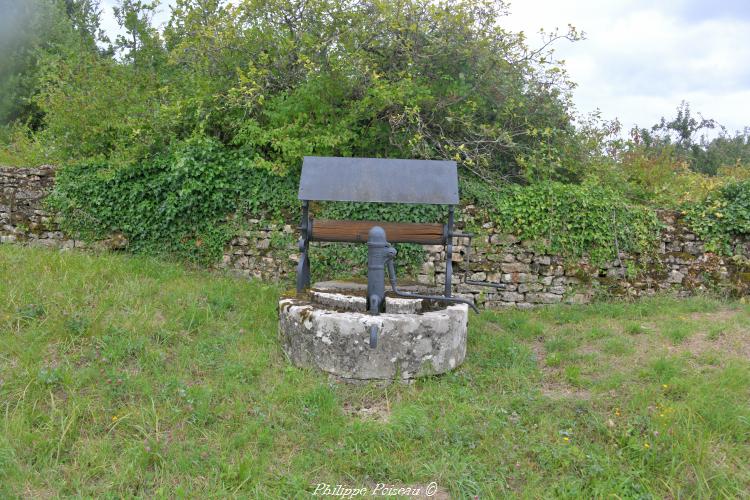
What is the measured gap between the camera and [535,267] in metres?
6.50

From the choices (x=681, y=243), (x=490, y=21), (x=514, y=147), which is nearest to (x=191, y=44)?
(x=490, y=21)

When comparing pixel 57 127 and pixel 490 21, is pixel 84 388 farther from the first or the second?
pixel 490 21

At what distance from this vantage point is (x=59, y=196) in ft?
21.9

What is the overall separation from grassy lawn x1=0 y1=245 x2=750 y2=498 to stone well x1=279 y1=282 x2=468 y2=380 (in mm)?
132

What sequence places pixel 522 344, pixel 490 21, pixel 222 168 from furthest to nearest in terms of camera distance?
pixel 490 21, pixel 222 168, pixel 522 344

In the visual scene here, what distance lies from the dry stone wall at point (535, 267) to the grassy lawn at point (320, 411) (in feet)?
4.87

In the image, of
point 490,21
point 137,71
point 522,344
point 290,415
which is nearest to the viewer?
point 290,415

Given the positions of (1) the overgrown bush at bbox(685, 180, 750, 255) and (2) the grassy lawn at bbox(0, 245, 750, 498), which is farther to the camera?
(1) the overgrown bush at bbox(685, 180, 750, 255)

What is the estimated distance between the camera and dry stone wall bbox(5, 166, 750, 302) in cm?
645

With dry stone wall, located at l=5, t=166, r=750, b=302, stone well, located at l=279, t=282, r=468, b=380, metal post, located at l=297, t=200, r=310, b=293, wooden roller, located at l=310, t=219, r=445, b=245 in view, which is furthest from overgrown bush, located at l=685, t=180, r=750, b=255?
metal post, located at l=297, t=200, r=310, b=293

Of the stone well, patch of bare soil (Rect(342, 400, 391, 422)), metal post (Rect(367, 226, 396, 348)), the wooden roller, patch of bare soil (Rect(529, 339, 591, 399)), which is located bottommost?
patch of bare soil (Rect(342, 400, 391, 422))

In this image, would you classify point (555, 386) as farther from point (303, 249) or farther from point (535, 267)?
point (535, 267)

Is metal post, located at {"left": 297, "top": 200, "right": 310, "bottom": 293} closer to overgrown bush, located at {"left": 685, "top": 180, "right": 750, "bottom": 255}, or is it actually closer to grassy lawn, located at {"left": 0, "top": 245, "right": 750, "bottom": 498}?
grassy lawn, located at {"left": 0, "top": 245, "right": 750, "bottom": 498}

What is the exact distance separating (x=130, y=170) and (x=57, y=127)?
6.04 feet
